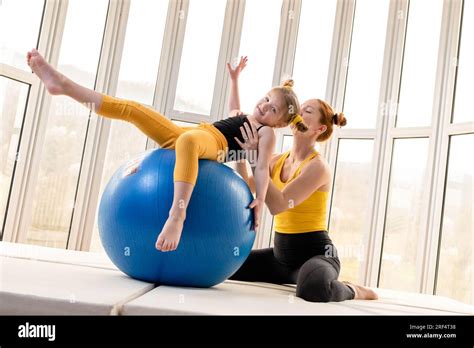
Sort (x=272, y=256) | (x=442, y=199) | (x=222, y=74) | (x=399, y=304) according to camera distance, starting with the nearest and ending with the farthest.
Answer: (x=399, y=304) < (x=272, y=256) < (x=442, y=199) < (x=222, y=74)

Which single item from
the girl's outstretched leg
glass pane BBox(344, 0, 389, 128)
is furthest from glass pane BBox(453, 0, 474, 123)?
the girl's outstretched leg

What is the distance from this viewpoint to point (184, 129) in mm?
2021

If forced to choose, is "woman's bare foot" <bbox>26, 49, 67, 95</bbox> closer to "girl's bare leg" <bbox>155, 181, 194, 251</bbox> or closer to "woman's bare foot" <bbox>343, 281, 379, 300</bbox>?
"girl's bare leg" <bbox>155, 181, 194, 251</bbox>

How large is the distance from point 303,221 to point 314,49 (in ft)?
9.63

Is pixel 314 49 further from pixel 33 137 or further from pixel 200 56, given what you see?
pixel 33 137

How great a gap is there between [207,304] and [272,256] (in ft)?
3.36

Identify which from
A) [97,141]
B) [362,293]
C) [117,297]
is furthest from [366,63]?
[117,297]

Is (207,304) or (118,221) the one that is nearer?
(207,304)

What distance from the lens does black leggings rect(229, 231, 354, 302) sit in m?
Answer: 1.98

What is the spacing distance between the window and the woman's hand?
2628 millimetres

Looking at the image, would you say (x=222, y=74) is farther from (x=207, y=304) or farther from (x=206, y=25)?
(x=207, y=304)

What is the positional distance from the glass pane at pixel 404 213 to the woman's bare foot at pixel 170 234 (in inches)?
113
